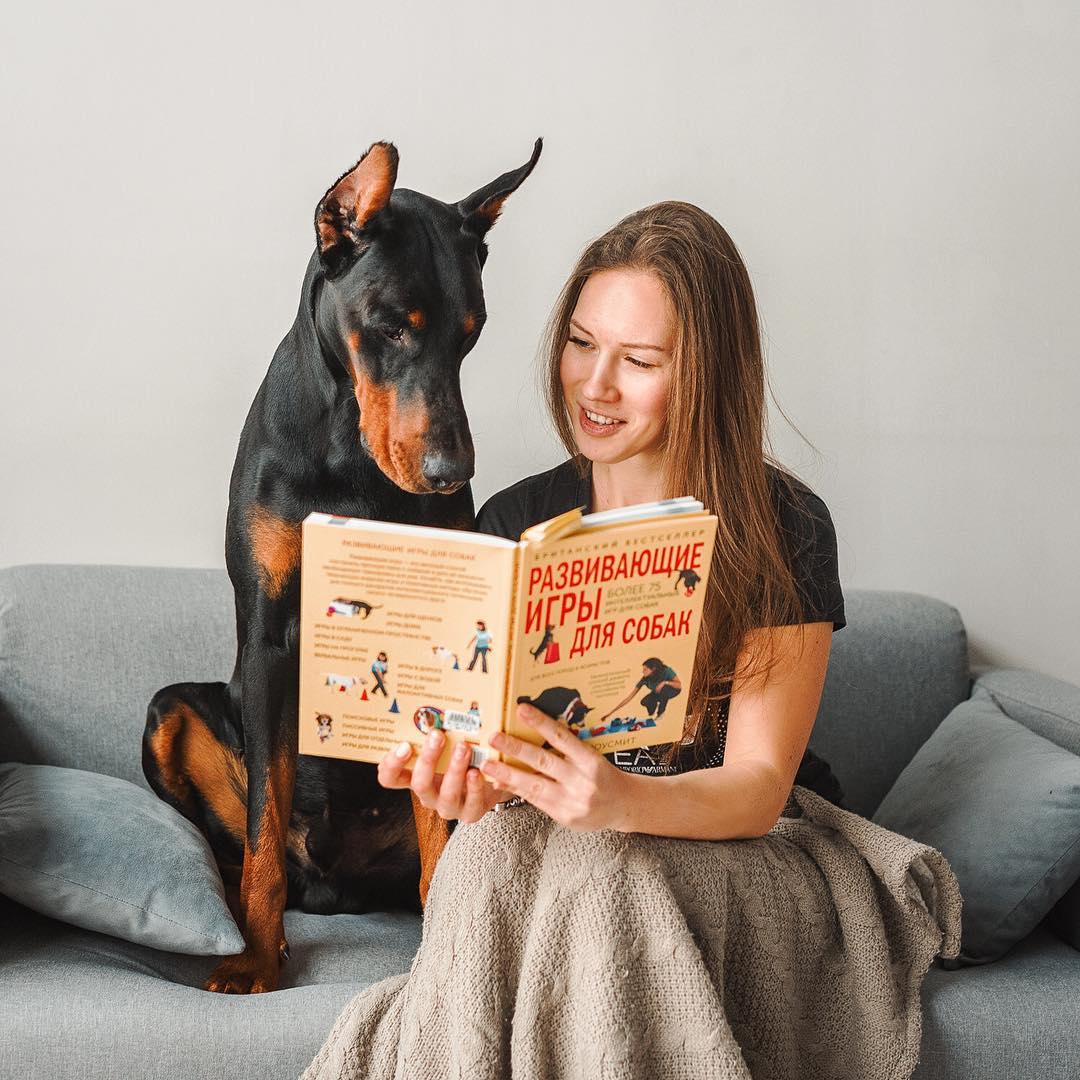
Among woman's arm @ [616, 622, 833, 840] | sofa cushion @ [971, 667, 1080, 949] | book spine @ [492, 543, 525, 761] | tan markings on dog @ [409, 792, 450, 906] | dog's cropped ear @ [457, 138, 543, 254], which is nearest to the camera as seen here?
book spine @ [492, 543, 525, 761]

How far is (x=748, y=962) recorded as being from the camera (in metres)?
1.31

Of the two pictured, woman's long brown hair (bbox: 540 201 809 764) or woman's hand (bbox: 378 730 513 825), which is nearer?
woman's hand (bbox: 378 730 513 825)

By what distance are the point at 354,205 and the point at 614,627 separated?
0.57 metres

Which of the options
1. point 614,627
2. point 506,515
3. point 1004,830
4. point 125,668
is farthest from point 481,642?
point 125,668

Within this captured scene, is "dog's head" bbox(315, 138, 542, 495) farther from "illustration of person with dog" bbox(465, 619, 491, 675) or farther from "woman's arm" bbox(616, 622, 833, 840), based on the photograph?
"woman's arm" bbox(616, 622, 833, 840)

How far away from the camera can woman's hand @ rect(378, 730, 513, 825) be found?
1.11 meters

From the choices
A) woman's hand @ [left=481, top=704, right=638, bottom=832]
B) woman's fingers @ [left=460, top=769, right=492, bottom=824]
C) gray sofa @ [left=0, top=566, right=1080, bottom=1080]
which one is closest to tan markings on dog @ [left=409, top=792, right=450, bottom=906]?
gray sofa @ [left=0, top=566, right=1080, bottom=1080]

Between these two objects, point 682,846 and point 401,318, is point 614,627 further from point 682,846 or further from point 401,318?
point 401,318

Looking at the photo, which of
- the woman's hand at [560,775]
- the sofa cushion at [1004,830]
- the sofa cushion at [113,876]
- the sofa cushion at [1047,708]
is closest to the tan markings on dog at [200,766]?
the sofa cushion at [113,876]

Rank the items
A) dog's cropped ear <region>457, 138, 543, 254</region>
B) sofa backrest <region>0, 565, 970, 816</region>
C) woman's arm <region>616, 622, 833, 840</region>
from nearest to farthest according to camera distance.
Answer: woman's arm <region>616, 622, 833, 840</region>
dog's cropped ear <region>457, 138, 543, 254</region>
sofa backrest <region>0, 565, 970, 816</region>

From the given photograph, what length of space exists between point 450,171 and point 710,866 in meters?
1.29

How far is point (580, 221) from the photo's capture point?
2145mm

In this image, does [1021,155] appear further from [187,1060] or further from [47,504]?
[187,1060]

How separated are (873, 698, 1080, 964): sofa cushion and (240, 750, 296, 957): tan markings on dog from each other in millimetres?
882
